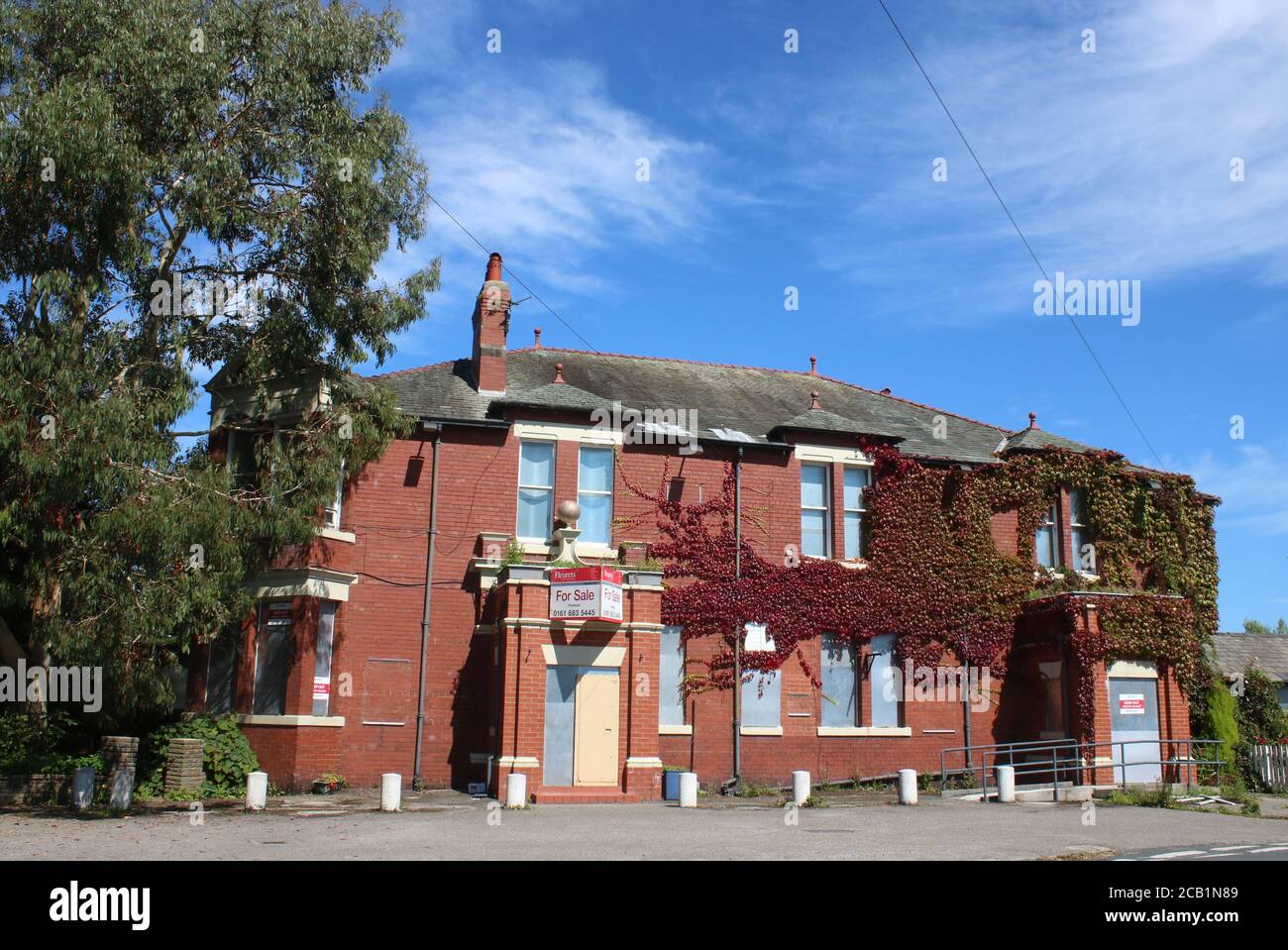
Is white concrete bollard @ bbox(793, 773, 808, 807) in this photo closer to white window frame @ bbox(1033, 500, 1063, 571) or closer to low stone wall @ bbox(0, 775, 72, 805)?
white window frame @ bbox(1033, 500, 1063, 571)

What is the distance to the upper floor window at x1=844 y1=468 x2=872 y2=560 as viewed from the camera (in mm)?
24484

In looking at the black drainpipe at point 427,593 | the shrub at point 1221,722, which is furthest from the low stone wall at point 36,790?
the shrub at point 1221,722

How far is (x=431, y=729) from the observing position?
21.4 metres

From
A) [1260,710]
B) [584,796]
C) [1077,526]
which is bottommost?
[584,796]

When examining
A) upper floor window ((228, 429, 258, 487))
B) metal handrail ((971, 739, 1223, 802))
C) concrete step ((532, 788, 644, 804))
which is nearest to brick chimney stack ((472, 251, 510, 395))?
upper floor window ((228, 429, 258, 487))

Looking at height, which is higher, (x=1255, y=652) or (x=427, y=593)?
(x=427, y=593)

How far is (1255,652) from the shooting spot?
112 feet

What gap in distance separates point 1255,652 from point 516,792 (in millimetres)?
26244

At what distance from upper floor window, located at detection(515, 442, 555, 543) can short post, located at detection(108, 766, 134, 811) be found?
27.8 feet

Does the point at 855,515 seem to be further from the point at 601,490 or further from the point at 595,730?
the point at 595,730

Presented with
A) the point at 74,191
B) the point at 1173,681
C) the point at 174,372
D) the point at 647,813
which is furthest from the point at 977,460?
the point at 74,191

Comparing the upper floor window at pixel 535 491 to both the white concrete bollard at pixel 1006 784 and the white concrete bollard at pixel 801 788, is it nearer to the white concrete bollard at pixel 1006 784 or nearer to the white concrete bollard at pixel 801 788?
the white concrete bollard at pixel 801 788

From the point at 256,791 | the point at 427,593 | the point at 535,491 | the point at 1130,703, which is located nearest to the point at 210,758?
the point at 256,791
